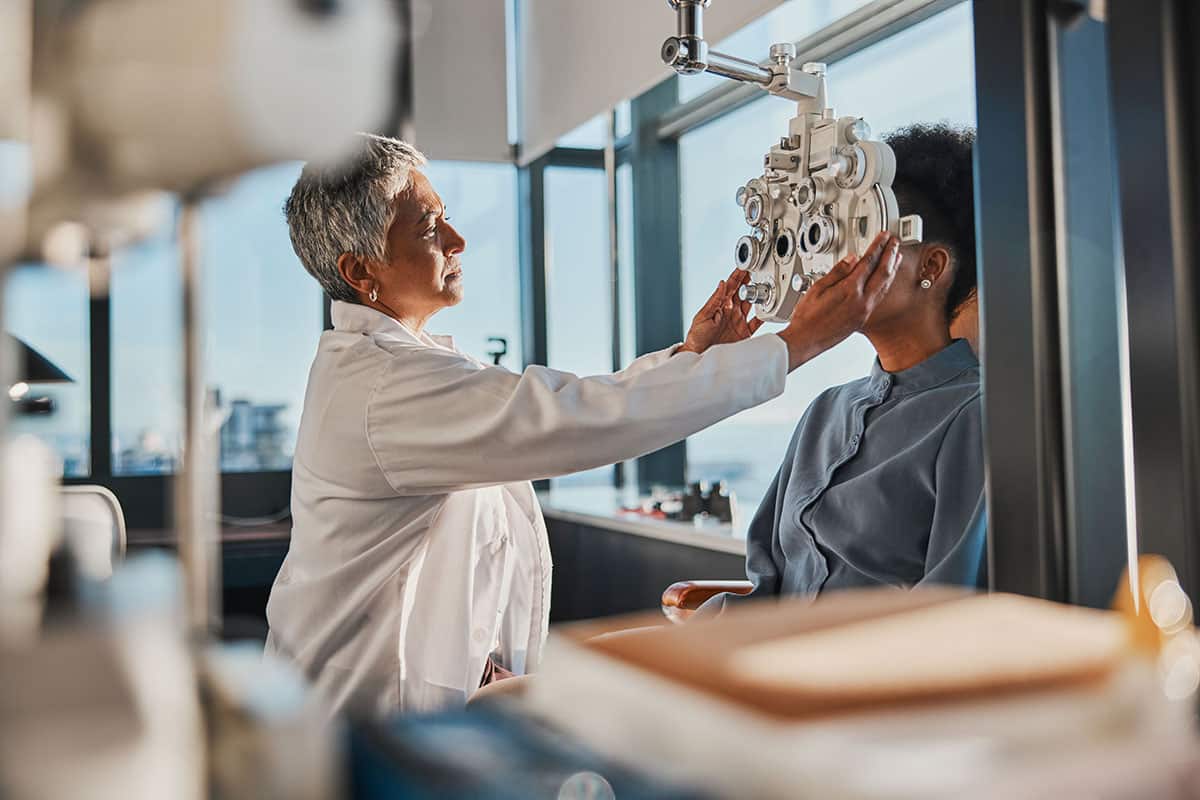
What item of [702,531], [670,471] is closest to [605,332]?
[670,471]

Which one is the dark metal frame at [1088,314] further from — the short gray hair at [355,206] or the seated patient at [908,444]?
the short gray hair at [355,206]

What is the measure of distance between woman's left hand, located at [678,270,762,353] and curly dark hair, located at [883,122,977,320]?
314 mm

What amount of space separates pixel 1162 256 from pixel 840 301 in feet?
1.85

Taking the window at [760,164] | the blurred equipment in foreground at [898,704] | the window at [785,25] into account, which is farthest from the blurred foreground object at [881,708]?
the window at [785,25]

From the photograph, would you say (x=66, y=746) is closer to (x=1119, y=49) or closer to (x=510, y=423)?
(x=1119, y=49)

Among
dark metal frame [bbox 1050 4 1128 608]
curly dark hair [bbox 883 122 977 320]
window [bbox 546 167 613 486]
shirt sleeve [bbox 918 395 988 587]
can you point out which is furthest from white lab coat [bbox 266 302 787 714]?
window [bbox 546 167 613 486]

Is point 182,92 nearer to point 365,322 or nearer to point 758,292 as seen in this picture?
point 758,292

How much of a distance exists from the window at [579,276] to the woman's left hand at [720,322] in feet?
8.25

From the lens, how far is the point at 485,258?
503cm

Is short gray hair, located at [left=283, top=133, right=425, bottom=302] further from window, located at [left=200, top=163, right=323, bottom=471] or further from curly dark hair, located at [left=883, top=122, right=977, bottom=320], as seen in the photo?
window, located at [left=200, top=163, right=323, bottom=471]

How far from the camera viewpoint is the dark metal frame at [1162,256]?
565mm

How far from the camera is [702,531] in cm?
277

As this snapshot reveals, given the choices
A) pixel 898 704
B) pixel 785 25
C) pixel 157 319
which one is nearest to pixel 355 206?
pixel 157 319

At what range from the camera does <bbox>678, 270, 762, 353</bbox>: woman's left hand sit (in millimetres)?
1653
